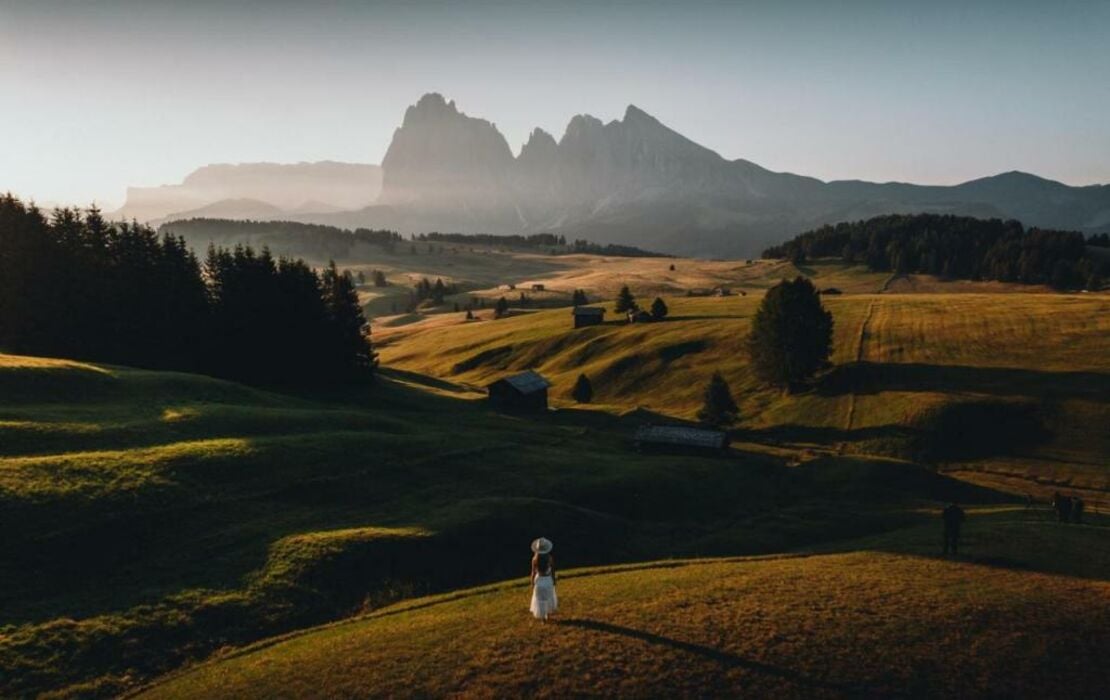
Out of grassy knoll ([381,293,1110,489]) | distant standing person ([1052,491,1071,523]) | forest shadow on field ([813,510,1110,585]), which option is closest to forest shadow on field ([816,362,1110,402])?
grassy knoll ([381,293,1110,489])

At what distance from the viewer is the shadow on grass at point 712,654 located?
19578mm

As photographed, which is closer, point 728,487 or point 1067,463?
point 728,487

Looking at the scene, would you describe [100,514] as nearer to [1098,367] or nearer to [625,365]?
[625,365]

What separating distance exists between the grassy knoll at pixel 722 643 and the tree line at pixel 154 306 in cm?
6022

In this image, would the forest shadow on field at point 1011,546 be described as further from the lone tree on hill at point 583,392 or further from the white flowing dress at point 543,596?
the lone tree on hill at point 583,392

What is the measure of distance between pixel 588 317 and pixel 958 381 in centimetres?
7147

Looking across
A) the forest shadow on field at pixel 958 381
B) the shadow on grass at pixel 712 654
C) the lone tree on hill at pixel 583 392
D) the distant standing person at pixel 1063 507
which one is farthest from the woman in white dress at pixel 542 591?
the forest shadow on field at pixel 958 381

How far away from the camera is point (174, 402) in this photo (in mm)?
51000

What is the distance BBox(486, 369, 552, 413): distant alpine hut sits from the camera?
273 feet

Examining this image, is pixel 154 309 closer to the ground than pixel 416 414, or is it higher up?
higher up

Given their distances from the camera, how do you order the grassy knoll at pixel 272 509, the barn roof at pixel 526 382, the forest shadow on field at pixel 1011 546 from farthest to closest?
the barn roof at pixel 526 382 → the forest shadow on field at pixel 1011 546 → the grassy knoll at pixel 272 509

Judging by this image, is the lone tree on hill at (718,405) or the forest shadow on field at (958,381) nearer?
the forest shadow on field at (958,381)

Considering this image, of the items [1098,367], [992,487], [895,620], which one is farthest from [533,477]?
[1098,367]

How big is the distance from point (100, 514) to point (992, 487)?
71394mm
